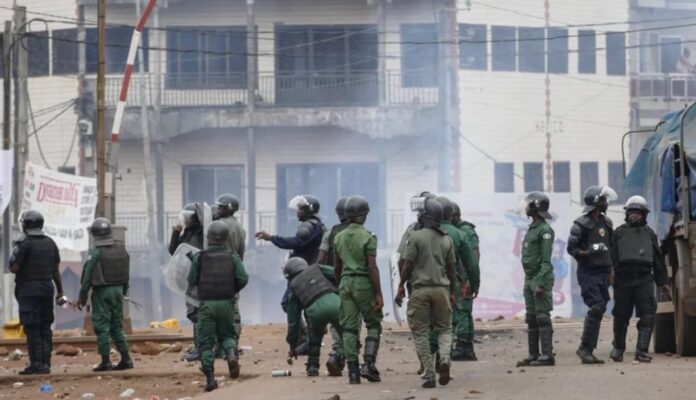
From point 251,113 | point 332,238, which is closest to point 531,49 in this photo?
point 251,113

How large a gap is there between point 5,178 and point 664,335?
43.4 ft

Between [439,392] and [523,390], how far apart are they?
0.68 metres

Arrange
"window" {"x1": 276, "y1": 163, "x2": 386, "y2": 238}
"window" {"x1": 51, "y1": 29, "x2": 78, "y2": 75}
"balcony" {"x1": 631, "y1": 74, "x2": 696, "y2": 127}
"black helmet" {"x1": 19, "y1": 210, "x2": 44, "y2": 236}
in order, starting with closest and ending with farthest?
"black helmet" {"x1": 19, "y1": 210, "x2": 44, "y2": 236}, "window" {"x1": 51, "y1": 29, "x2": 78, "y2": 75}, "window" {"x1": 276, "y1": 163, "x2": 386, "y2": 238}, "balcony" {"x1": 631, "y1": 74, "x2": 696, "y2": 127}

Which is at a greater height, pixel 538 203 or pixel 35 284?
pixel 538 203

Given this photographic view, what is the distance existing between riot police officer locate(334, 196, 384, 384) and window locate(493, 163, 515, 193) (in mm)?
28349

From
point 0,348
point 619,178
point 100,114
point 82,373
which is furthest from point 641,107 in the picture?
point 82,373

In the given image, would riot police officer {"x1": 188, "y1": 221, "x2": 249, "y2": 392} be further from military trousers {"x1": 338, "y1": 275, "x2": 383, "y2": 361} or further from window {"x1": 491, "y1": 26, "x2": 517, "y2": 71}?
window {"x1": 491, "y1": 26, "x2": 517, "y2": 71}

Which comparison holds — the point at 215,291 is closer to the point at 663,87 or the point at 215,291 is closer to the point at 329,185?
the point at 329,185

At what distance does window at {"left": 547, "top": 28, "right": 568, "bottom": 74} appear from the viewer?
41.8m

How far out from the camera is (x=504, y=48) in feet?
136

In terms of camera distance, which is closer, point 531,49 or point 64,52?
point 64,52

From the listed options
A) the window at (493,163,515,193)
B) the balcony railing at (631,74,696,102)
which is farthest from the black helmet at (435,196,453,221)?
the balcony railing at (631,74,696,102)

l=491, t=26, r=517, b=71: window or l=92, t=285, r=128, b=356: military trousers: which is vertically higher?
l=491, t=26, r=517, b=71: window

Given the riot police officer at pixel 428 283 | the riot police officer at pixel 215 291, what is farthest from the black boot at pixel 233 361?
the riot police officer at pixel 428 283
